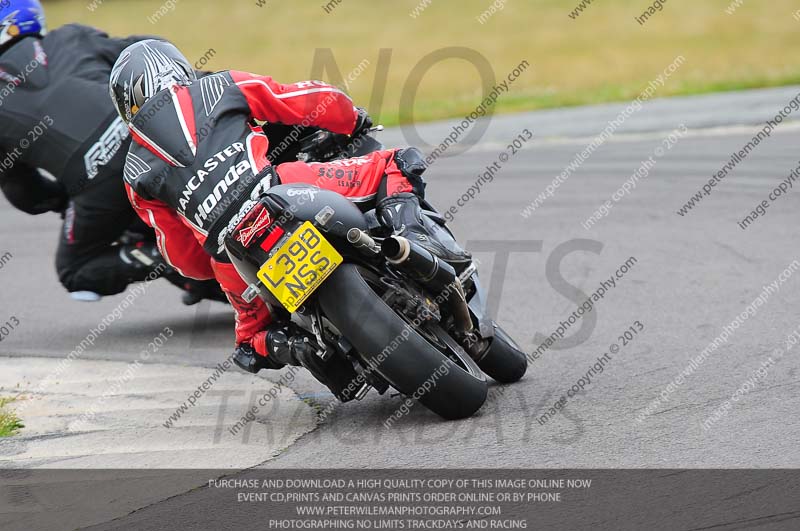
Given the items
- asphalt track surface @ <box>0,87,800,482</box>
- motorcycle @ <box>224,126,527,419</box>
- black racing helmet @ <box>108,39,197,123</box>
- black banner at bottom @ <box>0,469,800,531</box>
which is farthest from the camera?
black racing helmet @ <box>108,39,197,123</box>

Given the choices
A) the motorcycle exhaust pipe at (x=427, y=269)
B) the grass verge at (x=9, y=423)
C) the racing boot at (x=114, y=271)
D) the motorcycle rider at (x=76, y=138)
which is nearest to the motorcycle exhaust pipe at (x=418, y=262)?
the motorcycle exhaust pipe at (x=427, y=269)

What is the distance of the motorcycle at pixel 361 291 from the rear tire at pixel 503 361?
0.36m

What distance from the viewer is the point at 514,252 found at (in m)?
8.57

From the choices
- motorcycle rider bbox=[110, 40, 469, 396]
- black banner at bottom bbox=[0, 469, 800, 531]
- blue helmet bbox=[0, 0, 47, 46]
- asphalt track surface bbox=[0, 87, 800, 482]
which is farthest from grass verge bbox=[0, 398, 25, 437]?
blue helmet bbox=[0, 0, 47, 46]

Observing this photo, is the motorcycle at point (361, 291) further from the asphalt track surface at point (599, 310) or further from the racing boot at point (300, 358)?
the asphalt track surface at point (599, 310)

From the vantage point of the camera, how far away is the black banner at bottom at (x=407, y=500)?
3.63 m

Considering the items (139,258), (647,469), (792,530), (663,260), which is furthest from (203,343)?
(792,530)

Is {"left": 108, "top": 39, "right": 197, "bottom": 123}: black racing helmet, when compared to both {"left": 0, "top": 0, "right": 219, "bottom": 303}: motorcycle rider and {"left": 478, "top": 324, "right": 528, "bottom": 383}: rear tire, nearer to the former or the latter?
{"left": 0, "top": 0, "right": 219, "bottom": 303}: motorcycle rider

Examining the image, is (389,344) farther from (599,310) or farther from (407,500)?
(599,310)

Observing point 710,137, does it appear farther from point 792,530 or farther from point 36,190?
point 792,530

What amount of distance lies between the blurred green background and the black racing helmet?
458 inches

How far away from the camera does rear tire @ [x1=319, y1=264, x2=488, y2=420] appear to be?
15.2ft

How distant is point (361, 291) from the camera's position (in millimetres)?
4633

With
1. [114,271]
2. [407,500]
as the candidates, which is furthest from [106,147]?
[407,500]
